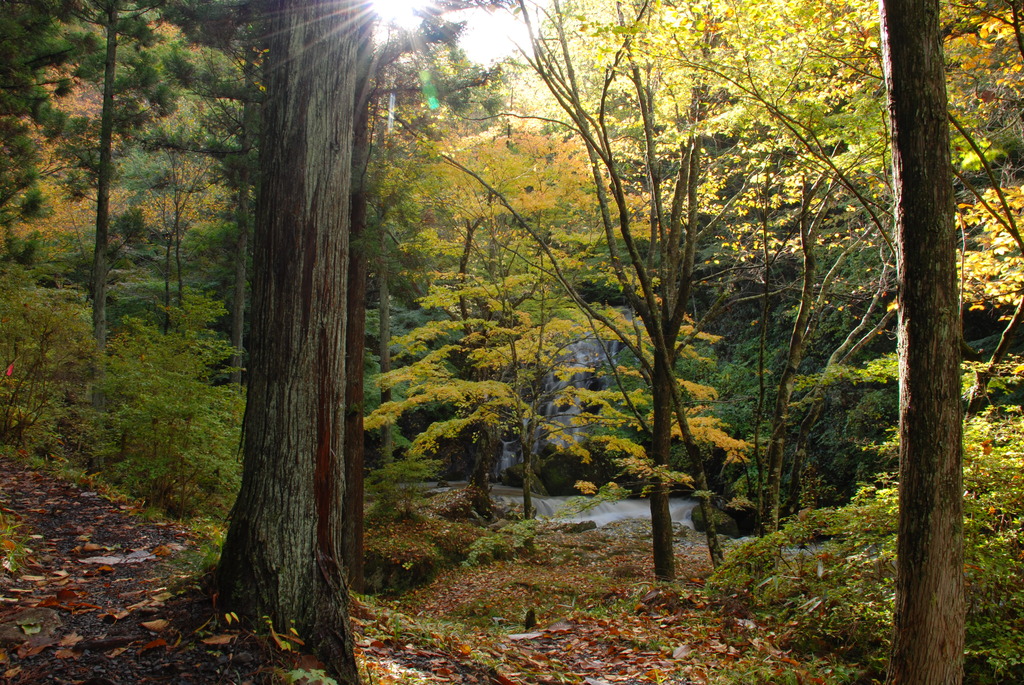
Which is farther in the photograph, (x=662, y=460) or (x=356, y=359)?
(x=356, y=359)

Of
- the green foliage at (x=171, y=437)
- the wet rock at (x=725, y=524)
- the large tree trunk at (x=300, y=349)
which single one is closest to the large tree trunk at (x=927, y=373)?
the large tree trunk at (x=300, y=349)

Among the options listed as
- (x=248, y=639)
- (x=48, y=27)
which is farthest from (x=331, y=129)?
(x=48, y=27)

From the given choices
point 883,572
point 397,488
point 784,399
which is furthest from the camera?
point 397,488

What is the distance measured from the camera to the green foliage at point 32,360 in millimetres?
7074

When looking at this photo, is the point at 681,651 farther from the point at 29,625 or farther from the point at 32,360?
the point at 32,360

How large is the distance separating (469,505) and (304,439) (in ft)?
33.2

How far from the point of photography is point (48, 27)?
9188 mm

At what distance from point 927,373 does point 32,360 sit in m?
9.07

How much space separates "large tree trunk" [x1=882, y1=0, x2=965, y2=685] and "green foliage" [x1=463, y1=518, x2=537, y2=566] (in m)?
6.42

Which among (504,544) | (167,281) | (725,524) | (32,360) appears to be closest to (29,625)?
(32,360)

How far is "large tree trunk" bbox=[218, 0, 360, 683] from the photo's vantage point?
2543 millimetres

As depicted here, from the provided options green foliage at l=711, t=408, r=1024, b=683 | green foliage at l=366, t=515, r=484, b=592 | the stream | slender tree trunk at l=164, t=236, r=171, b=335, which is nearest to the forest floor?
green foliage at l=711, t=408, r=1024, b=683

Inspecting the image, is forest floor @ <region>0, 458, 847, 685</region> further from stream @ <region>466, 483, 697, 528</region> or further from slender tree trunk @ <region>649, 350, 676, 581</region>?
stream @ <region>466, 483, 697, 528</region>

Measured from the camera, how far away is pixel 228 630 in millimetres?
2426
